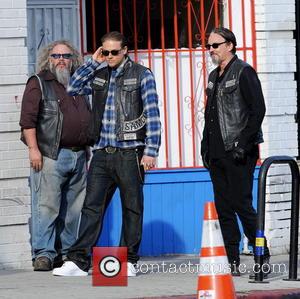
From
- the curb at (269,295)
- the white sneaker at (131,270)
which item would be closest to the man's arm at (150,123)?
the white sneaker at (131,270)

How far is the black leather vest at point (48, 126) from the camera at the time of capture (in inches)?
400

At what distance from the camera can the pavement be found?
8.73 metres

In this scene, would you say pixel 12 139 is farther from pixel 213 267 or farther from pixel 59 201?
pixel 213 267

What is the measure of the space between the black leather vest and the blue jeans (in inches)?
2.9

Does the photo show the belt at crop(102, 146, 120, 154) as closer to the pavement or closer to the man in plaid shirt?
the man in plaid shirt

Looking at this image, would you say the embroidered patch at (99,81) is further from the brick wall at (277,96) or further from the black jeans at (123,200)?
the brick wall at (277,96)

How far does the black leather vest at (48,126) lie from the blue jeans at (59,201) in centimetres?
7

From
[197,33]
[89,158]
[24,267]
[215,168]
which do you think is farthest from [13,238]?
[197,33]

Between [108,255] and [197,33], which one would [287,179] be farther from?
[108,255]

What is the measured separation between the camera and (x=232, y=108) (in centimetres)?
967

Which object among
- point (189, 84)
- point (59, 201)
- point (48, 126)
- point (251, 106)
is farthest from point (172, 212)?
point (251, 106)

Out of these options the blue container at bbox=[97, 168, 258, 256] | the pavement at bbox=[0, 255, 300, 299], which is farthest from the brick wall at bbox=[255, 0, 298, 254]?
the pavement at bbox=[0, 255, 300, 299]

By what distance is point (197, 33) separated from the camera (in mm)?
11805

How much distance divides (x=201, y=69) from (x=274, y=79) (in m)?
0.71
